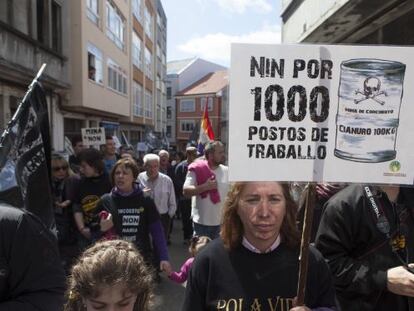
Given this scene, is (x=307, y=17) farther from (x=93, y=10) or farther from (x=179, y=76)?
(x=179, y=76)

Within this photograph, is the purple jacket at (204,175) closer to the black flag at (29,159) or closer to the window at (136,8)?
the black flag at (29,159)

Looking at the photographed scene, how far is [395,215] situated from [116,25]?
23463mm

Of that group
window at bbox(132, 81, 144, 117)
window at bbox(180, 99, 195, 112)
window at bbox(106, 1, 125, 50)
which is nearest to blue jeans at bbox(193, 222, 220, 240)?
window at bbox(106, 1, 125, 50)

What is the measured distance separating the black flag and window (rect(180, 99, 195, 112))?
63429 millimetres

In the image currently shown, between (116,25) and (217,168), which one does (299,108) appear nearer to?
(217,168)

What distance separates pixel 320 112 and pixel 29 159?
4.51ft

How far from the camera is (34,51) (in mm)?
13391

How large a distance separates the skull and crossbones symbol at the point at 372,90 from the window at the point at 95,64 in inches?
690

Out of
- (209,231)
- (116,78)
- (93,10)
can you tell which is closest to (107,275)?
(209,231)

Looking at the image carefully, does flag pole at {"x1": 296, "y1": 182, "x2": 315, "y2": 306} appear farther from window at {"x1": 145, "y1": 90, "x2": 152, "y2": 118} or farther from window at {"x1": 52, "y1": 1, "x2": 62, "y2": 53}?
window at {"x1": 145, "y1": 90, "x2": 152, "y2": 118}

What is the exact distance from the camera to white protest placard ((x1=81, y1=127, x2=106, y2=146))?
11602 mm

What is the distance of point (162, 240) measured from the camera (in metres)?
4.28

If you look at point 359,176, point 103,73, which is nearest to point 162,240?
point 359,176

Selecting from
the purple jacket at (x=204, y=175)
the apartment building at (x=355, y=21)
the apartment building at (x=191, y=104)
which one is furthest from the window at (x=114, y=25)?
the apartment building at (x=191, y=104)
